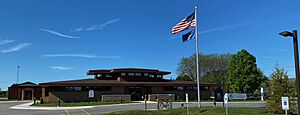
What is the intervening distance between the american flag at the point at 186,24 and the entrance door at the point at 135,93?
2552 cm

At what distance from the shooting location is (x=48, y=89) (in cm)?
4669

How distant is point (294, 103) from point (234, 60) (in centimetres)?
3859

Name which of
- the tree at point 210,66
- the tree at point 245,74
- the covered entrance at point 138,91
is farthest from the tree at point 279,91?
the tree at point 210,66

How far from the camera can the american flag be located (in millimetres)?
25922

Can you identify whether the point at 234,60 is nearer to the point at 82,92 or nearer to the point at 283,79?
the point at 82,92

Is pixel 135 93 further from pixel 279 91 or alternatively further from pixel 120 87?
pixel 279 91

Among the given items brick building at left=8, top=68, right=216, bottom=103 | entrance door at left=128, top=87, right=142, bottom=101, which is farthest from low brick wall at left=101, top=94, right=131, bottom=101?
entrance door at left=128, top=87, right=142, bottom=101

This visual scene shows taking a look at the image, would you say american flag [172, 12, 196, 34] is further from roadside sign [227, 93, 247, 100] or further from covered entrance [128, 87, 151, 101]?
roadside sign [227, 93, 247, 100]

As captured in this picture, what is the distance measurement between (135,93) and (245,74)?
1934cm

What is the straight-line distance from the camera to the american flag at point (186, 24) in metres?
25.9

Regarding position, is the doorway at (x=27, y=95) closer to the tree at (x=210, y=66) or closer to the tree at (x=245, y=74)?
the tree at (x=210, y=66)

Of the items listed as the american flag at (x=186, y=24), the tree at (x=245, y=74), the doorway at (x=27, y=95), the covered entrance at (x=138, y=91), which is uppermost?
the american flag at (x=186, y=24)

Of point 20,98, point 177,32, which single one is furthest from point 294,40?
point 20,98

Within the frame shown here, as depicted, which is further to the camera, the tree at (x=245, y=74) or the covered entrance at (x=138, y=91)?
the tree at (x=245, y=74)
